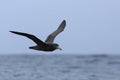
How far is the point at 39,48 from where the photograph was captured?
1998 centimetres

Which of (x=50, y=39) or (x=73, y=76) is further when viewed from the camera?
(x=73, y=76)

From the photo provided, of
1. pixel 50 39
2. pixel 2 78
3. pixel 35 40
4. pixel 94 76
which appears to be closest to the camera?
pixel 35 40

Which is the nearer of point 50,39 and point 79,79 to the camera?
point 50,39

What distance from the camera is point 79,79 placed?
104ft

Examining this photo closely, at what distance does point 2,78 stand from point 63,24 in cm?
855

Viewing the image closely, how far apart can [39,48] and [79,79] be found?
39.3ft

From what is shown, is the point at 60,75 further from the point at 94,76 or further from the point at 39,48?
the point at 39,48

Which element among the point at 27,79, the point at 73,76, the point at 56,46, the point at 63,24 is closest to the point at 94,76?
the point at 73,76

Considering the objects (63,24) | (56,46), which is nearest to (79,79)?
(63,24)

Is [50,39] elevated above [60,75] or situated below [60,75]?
below

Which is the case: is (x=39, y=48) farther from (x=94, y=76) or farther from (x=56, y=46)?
(x=94, y=76)

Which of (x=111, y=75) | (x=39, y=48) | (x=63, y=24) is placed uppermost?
(x=111, y=75)

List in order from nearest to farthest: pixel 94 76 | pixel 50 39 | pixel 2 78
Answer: pixel 50 39
pixel 2 78
pixel 94 76

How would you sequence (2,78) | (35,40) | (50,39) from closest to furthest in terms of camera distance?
(35,40), (50,39), (2,78)
